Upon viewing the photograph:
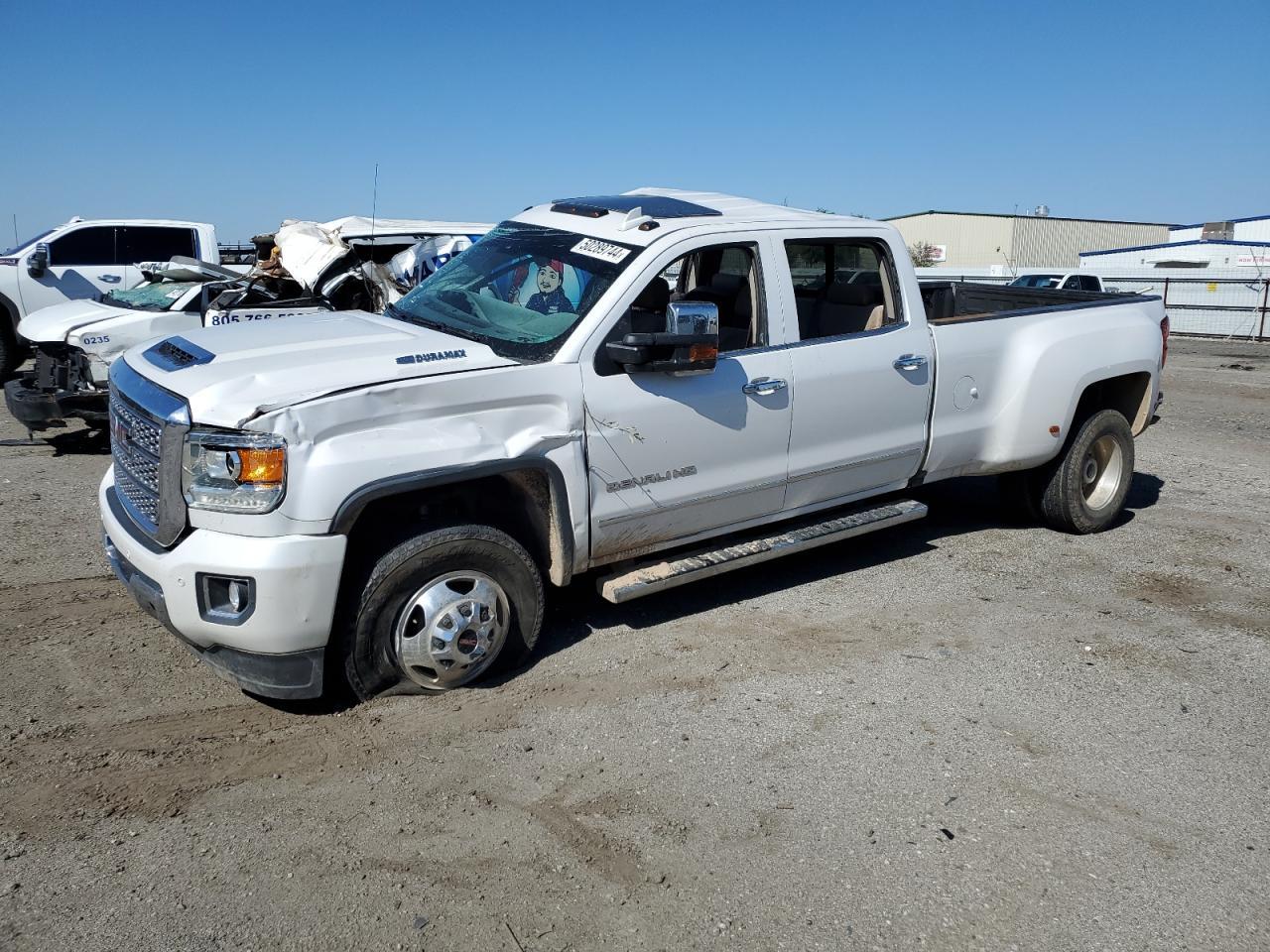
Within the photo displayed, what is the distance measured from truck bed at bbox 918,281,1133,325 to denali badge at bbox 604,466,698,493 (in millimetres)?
3023

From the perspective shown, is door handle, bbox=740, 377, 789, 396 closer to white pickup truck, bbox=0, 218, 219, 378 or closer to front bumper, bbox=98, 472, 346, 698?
front bumper, bbox=98, 472, 346, 698

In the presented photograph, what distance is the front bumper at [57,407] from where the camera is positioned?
851 centimetres

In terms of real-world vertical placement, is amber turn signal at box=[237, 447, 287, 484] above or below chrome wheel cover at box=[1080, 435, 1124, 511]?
above

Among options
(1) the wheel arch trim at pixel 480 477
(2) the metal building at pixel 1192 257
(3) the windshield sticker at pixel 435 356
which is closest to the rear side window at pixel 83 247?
(3) the windshield sticker at pixel 435 356

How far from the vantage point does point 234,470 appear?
378 cm

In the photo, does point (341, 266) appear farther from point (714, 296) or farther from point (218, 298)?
point (714, 296)

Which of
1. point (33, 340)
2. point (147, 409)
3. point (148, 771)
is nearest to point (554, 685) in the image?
point (148, 771)

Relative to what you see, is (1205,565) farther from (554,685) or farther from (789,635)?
(554,685)

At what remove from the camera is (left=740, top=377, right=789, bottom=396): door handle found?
5.00 metres

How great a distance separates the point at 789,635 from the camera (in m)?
5.20

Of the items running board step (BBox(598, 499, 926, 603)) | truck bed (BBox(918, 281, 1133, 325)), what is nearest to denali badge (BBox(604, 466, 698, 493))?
running board step (BBox(598, 499, 926, 603))

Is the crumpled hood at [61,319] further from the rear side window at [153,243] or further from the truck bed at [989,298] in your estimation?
the truck bed at [989,298]

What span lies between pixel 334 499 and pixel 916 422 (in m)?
3.33

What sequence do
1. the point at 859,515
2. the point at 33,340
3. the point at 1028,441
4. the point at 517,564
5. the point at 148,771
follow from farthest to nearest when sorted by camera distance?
the point at 33,340 < the point at 1028,441 < the point at 859,515 < the point at 517,564 < the point at 148,771
